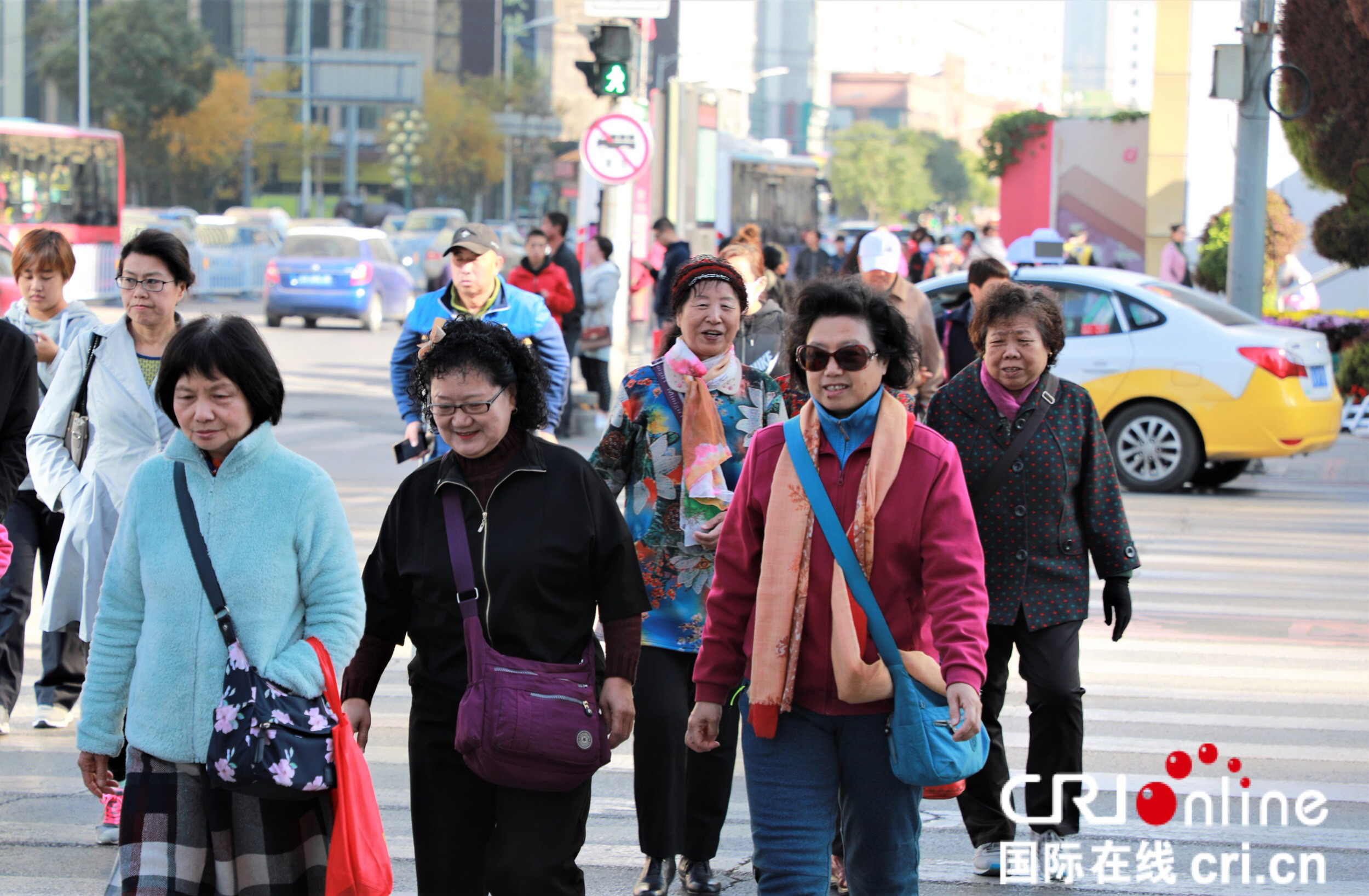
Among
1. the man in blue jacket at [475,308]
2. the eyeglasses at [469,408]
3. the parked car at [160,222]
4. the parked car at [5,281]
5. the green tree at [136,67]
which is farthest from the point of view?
the green tree at [136,67]

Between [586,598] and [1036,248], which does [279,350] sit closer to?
[1036,248]

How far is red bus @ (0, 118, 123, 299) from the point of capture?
32.1 meters

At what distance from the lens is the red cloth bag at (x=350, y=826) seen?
136 inches

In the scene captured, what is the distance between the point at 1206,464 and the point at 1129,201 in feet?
78.5

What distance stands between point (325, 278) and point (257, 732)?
26.7 meters

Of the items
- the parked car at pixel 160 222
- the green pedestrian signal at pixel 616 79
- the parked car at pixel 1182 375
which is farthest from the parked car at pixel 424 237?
the parked car at pixel 1182 375

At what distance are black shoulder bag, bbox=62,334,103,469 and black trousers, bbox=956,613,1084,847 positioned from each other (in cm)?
292

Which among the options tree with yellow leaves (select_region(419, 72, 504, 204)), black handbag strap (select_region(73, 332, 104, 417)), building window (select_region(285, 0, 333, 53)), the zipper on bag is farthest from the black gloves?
building window (select_region(285, 0, 333, 53))

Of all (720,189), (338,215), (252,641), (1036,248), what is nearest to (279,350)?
(1036,248)

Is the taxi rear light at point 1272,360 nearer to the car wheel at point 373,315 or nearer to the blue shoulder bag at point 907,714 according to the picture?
the blue shoulder bag at point 907,714

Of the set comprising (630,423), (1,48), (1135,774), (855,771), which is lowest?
(1135,774)

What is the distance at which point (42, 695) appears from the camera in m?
6.61

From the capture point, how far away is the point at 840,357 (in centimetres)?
372

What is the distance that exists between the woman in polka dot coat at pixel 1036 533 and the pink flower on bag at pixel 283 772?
7.44 feet
